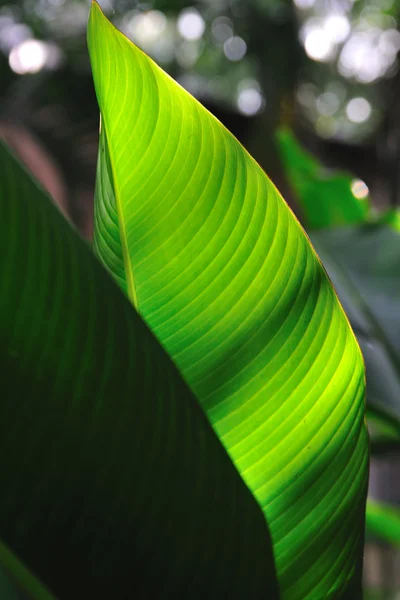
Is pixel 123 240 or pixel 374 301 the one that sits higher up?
pixel 123 240

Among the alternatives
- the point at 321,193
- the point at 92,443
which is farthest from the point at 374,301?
the point at 92,443

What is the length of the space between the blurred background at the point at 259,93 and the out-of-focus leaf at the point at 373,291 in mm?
286

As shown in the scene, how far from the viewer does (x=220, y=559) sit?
0.99 feet

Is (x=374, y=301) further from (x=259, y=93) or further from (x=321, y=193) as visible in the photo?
(x=259, y=93)

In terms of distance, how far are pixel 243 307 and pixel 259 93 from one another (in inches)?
167

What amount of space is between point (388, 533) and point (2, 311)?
808 mm

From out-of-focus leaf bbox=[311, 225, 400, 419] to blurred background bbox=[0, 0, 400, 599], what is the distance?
29cm

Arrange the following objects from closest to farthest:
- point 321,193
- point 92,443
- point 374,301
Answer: point 92,443 < point 374,301 < point 321,193

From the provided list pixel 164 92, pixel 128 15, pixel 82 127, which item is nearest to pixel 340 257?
pixel 164 92

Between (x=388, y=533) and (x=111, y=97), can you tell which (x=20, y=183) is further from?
(x=388, y=533)

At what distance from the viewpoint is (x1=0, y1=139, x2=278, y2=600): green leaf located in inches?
9.6

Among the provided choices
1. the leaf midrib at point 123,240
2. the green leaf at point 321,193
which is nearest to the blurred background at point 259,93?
the green leaf at point 321,193

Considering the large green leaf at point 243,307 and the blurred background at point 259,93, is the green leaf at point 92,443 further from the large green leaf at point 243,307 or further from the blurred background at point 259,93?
the blurred background at point 259,93

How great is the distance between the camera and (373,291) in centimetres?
85
